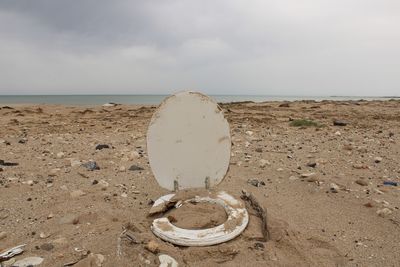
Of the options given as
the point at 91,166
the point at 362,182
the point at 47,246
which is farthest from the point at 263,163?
the point at 47,246

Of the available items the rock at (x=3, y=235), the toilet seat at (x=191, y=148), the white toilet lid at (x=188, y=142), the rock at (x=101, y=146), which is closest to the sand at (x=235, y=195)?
the rock at (x=3, y=235)

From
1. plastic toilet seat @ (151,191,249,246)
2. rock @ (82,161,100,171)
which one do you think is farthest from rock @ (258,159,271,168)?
rock @ (82,161,100,171)

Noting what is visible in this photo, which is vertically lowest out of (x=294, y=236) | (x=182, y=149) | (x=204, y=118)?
(x=294, y=236)

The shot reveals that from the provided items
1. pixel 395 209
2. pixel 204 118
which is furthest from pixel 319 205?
pixel 204 118

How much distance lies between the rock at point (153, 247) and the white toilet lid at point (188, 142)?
2.52ft

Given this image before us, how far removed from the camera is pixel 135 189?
4.22 metres

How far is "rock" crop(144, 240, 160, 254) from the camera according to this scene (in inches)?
105

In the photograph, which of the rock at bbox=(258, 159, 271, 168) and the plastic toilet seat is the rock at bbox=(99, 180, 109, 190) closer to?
the plastic toilet seat

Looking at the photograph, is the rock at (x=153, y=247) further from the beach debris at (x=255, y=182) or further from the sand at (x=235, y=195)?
the beach debris at (x=255, y=182)

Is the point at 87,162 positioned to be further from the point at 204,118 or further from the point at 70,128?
the point at 70,128

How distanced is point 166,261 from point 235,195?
139 centimetres

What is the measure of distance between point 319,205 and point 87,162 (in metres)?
3.29

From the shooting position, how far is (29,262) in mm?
2549

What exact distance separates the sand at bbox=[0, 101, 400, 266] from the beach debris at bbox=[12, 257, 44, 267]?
0.20ft
